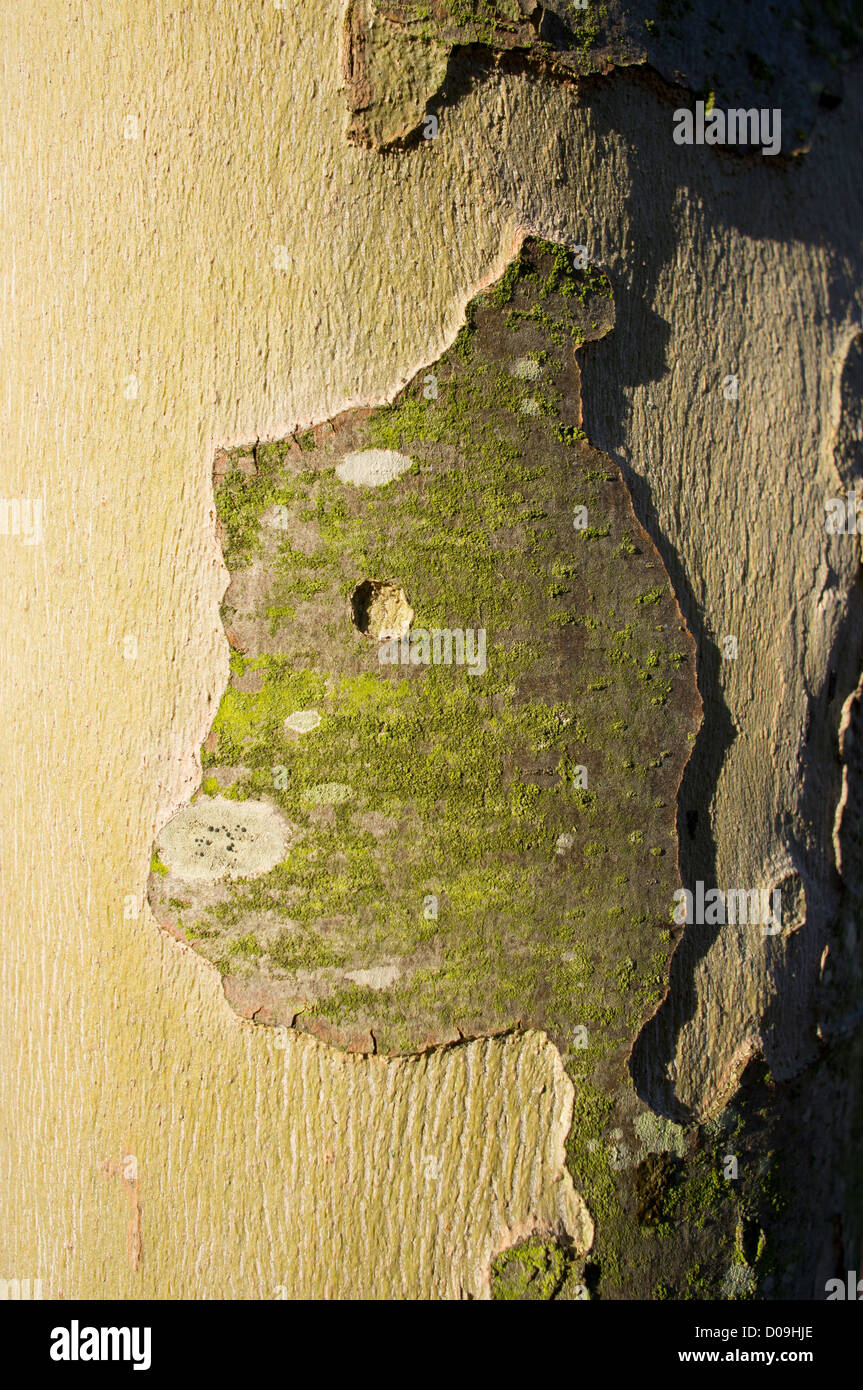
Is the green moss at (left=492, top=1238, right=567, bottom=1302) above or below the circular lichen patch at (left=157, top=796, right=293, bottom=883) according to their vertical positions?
below

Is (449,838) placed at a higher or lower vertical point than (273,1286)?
higher

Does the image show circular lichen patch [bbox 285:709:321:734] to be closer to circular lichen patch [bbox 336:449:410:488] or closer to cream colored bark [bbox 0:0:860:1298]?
cream colored bark [bbox 0:0:860:1298]

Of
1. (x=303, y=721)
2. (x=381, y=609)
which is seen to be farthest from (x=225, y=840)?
(x=381, y=609)

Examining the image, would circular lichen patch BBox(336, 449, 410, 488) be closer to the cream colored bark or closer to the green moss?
the cream colored bark

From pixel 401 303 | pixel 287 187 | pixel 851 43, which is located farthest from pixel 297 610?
pixel 851 43

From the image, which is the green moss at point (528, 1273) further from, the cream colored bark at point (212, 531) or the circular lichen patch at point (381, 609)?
the circular lichen patch at point (381, 609)

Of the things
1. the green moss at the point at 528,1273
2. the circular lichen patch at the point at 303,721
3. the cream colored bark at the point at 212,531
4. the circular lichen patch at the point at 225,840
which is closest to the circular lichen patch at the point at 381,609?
the circular lichen patch at the point at 303,721

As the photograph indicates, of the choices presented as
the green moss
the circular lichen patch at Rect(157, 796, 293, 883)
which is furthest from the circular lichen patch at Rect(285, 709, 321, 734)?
the green moss

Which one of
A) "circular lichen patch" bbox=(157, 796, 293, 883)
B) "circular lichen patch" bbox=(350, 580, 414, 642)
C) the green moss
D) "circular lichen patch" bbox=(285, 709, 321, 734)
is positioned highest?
"circular lichen patch" bbox=(350, 580, 414, 642)

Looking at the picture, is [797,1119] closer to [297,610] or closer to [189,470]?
[297,610]

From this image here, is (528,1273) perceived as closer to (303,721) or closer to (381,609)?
(303,721)

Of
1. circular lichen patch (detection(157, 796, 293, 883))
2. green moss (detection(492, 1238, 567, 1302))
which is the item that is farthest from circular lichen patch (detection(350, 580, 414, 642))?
green moss (detection(492, 1238, 567, 1302))
